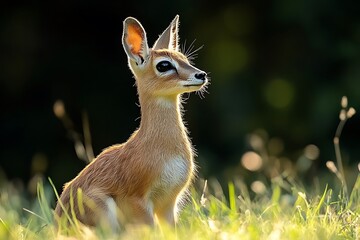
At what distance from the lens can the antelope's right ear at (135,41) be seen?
5478 millimetres

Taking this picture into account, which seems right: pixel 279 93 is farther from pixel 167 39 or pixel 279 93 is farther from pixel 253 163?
pixel 167 39

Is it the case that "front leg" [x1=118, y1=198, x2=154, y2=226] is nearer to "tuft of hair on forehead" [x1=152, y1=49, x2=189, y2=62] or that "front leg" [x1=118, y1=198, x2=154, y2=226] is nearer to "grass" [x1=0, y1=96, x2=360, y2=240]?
"grass" [x1=0, y1=96, x2=360, y2=240]

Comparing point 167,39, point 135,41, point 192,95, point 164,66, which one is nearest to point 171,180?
point 164,66

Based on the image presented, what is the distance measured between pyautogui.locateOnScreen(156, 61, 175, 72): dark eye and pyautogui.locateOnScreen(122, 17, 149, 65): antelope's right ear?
4.6 inches

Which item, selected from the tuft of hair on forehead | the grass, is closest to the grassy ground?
the grass

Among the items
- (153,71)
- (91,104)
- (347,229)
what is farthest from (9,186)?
(91,104)

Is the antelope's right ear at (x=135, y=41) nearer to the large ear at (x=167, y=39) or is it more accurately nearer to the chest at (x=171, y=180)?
the large ear at (x=167, y=39)

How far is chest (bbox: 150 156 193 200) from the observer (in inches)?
199

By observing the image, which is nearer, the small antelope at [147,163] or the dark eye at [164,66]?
the small antelope at [147,163]

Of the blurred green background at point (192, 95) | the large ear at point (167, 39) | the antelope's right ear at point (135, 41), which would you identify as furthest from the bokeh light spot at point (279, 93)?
the antelope's right ear at point (135, 41)

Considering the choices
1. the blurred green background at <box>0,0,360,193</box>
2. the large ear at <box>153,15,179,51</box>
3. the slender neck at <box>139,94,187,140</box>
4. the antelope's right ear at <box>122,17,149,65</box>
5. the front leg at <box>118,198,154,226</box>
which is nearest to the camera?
the front leg at <box>118,198,154,226</box>

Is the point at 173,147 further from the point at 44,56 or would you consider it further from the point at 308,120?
the point at 44,56

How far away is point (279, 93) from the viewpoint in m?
12.8

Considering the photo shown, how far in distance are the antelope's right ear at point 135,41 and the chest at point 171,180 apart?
0.67 m
